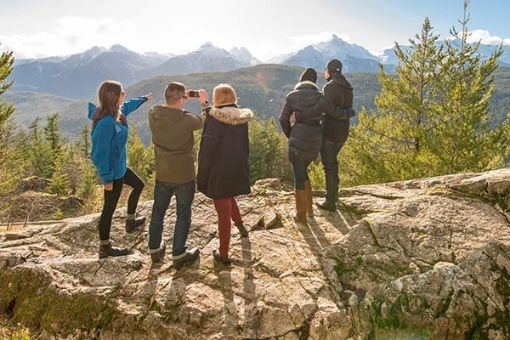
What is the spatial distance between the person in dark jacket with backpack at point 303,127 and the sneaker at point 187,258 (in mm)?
2071

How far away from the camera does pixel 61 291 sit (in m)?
4.26

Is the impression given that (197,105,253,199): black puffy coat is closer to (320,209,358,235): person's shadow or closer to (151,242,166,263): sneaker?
(151,242,166,263): sneaker

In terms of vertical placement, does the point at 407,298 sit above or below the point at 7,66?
below

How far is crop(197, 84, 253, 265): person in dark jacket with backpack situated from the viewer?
13.9ft

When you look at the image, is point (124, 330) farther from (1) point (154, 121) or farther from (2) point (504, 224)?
(2) point (504, 224)

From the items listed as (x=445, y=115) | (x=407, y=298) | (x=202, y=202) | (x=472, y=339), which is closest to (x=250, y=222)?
(x=202, y=202)

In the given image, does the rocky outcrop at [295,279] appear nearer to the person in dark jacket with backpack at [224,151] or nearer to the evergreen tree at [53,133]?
the person in dark jacket with backpack at [224,151]

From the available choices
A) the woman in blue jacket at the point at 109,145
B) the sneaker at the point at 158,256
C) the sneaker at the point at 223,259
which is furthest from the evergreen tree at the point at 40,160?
the sneaker at the point at 223,259

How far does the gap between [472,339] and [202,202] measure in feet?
15.6

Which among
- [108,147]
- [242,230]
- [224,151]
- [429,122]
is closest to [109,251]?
[108,147]

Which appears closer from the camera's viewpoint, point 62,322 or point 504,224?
point 62,322

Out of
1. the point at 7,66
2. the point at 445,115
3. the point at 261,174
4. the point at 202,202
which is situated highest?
the point at 7,66

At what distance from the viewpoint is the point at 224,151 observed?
14.0ft

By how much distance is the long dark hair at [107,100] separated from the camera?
4.25 meters
